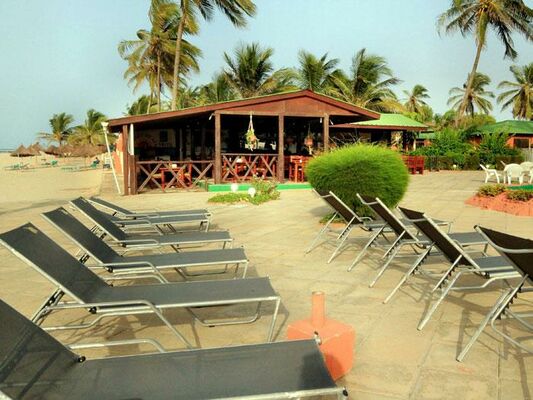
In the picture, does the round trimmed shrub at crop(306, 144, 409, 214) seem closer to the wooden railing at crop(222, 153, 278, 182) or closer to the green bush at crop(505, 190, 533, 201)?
the green bush at crop(505, 190, 533, 201)

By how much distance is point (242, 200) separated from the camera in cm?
1198

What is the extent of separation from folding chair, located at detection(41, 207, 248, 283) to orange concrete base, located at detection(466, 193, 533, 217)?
283 inches

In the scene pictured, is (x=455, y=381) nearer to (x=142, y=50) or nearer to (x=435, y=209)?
(x=435, y=209)

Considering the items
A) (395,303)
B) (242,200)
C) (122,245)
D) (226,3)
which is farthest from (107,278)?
(226,3)

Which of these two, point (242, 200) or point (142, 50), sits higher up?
point (142, 50)

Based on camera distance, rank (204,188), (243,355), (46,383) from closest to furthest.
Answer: (46,383)
(243,355)
(204,188)

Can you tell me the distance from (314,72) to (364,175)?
26141mm

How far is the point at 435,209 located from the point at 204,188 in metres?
8.17

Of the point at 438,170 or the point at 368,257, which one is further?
the point at 438,170

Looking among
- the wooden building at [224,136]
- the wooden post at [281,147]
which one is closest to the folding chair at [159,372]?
the wooden building at [224,136]

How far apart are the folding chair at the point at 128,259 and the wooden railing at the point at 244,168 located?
11960mm

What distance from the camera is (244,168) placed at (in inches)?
672

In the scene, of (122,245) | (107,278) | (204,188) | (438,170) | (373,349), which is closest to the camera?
(373,349)

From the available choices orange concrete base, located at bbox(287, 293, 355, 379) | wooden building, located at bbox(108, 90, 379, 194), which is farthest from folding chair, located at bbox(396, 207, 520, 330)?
wooden building, located at bbox(108, 90, 379, 194)
